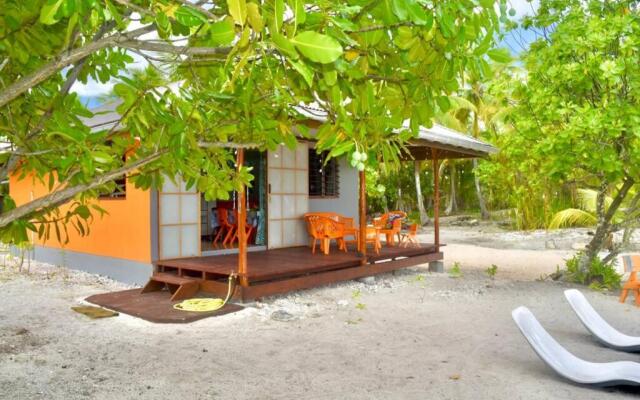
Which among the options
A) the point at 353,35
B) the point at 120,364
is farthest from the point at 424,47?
the point at 120,364

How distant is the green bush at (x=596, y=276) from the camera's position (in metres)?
8.38

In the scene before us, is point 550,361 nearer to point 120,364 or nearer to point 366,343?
point 366,343

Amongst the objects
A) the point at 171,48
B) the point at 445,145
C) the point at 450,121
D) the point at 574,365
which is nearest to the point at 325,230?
the point at 445,145

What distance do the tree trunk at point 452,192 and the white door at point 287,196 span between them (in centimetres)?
1476

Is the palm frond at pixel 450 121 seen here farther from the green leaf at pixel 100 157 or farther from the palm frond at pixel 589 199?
the green leaf at pixel 100 157

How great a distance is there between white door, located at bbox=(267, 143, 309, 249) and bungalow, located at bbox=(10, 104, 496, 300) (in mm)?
18

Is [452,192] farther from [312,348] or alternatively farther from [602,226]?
[312,348]

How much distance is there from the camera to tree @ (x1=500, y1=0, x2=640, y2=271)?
6668 mm

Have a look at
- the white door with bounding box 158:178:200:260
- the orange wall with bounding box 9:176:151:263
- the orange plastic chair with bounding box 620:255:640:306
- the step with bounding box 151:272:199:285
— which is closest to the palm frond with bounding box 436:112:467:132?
the orange plastic chair with bounding box 620:255:640:306

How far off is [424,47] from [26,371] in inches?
163

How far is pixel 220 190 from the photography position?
8.84 feet

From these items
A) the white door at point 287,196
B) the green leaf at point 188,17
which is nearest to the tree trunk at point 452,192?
the white door at point 287,196

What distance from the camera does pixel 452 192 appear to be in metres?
24.8

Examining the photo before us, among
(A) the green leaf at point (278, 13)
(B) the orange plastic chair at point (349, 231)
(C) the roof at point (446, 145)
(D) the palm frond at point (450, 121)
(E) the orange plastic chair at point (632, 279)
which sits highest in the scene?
(D) the palm frond at point (450, 121)
